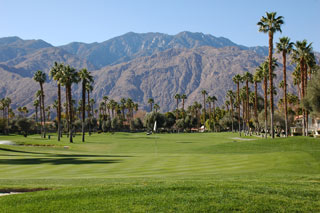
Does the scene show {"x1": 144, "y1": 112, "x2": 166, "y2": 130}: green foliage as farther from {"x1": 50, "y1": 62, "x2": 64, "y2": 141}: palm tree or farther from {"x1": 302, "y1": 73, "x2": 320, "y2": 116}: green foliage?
{"x1": 302, "y1": 73, "x2": 320, "y2": 116}: green foliage

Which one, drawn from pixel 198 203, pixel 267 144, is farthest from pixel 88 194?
pixel 267 144

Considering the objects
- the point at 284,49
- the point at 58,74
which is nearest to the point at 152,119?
the point at 58,74

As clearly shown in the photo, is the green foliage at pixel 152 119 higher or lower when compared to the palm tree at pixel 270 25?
lower

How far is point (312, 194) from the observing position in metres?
11.2

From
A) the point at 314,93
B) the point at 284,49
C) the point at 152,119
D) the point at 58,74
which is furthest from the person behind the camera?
the point at 152,119

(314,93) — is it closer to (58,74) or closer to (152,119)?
(58,74)

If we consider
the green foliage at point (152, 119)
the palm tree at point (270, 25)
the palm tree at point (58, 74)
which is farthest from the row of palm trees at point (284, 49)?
the green foliage at point (152, 119)

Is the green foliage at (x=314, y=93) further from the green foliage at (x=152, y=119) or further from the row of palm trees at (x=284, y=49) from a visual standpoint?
the green foliage at (x=152, y=119)

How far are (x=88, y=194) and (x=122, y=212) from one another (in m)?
2.41

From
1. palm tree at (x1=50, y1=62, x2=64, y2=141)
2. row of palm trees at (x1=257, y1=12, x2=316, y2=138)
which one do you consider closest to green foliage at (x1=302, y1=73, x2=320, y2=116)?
row of palm trees at (x1=257, y1=12, x2=316, y2=138)

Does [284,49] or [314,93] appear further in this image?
[284,49]

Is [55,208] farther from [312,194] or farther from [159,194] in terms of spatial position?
[312,194]

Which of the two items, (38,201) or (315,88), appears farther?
(315,88)

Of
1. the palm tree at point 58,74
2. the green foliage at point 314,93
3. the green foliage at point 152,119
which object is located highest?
the palm tree at point 58,74
